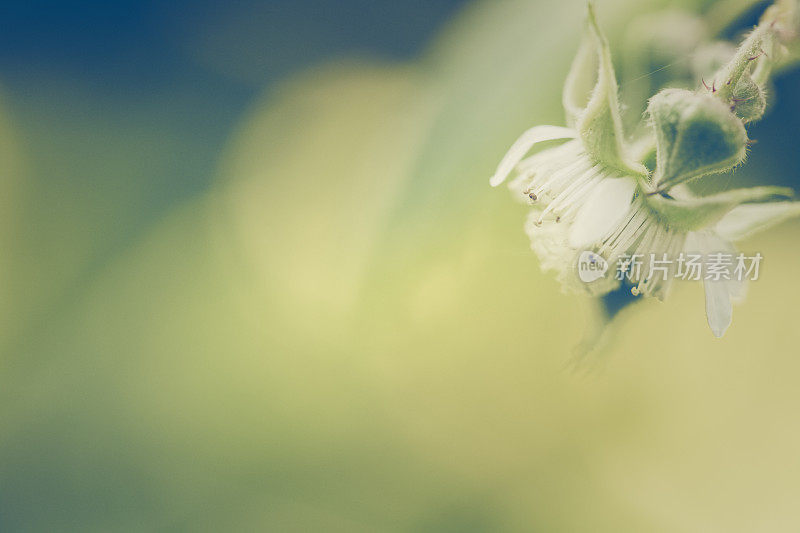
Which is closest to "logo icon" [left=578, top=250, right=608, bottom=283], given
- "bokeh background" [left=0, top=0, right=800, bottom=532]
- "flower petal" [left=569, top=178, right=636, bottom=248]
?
"flower petal" [left=569, top=178, right=636, bottom=248]

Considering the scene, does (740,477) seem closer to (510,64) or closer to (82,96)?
(510,64)

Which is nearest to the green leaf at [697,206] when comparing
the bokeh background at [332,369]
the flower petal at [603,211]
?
the flower petal at [603,211]

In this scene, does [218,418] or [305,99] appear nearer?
[218,418]

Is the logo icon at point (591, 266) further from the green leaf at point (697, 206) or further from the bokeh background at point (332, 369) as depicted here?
the bokeh background at point (332, 369)

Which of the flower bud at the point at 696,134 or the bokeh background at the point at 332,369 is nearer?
the flower bud at the point at 696,134

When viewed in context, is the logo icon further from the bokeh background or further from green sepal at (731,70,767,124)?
the bokeh background

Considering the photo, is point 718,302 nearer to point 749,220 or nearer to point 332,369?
point 749,220

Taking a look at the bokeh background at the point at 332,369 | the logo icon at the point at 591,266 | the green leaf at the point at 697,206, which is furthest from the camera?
the bokeh background at the point at 332,369

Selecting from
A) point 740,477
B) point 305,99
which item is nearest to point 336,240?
point 305,99
